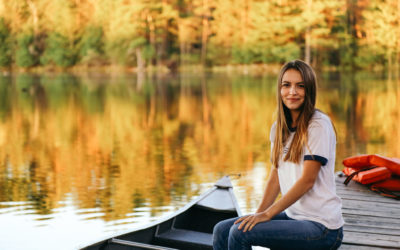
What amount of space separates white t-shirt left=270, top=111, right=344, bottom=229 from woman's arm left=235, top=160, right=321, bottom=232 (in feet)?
0.13

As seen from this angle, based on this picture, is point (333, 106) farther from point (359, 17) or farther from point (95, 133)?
point (359, 17)

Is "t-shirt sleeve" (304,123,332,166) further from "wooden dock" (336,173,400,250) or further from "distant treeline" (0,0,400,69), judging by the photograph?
"distant treeline" (0,0,400,69)

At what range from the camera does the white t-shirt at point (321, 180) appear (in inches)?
91.5

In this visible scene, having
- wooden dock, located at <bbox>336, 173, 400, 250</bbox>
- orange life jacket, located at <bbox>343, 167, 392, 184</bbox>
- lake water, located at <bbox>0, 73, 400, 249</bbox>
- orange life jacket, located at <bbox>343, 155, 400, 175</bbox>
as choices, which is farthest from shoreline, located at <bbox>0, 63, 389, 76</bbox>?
wooden dock, located at <bbox>336, 173, 400, 250</bbox>

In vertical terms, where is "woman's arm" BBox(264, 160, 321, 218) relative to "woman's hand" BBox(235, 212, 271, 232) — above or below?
above

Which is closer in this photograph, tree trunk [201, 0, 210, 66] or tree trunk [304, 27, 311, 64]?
tree trunk [304, 27, 311, 64]

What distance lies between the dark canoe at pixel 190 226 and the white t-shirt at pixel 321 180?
104 cm

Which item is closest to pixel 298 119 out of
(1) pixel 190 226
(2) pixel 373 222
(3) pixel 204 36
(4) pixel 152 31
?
(2) pixel 373 222

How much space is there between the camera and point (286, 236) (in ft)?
7.68

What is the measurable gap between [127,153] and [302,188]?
8.14m

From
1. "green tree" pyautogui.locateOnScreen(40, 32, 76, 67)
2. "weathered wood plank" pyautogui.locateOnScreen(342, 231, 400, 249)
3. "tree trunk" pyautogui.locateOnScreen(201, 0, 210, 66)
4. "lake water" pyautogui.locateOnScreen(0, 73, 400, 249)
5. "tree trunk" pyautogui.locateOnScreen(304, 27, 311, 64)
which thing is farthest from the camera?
"green tree" pyautogui.locateOnScreen(40, 32, 76, 67)

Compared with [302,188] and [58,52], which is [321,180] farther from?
[58,52]

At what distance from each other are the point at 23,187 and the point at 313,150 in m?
5.73

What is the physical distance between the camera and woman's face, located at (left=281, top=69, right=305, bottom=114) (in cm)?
243
